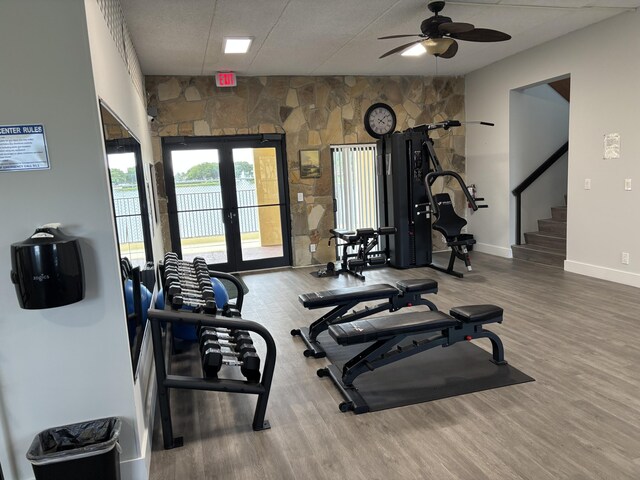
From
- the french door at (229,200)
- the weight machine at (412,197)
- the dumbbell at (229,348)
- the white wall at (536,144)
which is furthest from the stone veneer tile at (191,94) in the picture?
the white wall at (536,144)

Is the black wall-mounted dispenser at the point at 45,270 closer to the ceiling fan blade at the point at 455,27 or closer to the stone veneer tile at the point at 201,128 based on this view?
the ceiling fan blade at the point at 455,27

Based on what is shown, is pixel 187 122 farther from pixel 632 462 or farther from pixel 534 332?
pixel 632 462

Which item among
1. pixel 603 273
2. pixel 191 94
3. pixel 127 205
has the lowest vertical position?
pixel 603 273

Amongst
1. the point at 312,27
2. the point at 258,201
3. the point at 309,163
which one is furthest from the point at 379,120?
the point at 312,27

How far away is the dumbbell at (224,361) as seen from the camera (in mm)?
2451

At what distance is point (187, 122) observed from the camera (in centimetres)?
634

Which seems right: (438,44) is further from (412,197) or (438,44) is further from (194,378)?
(194,378)

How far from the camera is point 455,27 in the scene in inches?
152

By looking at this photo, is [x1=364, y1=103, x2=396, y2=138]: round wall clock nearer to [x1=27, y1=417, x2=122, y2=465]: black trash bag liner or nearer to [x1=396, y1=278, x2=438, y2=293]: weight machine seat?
[x1=396, y1=278, x2=438, y2=293]: weight machine seat

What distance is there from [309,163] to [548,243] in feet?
12.6

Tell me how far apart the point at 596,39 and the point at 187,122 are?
5382mm

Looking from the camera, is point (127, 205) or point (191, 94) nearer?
point (127, 205)

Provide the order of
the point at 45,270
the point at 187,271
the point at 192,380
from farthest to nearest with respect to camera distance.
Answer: the point at 187,271 → the point at 192,380 → the point at 45,270

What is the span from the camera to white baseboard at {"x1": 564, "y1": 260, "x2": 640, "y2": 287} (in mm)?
5008
